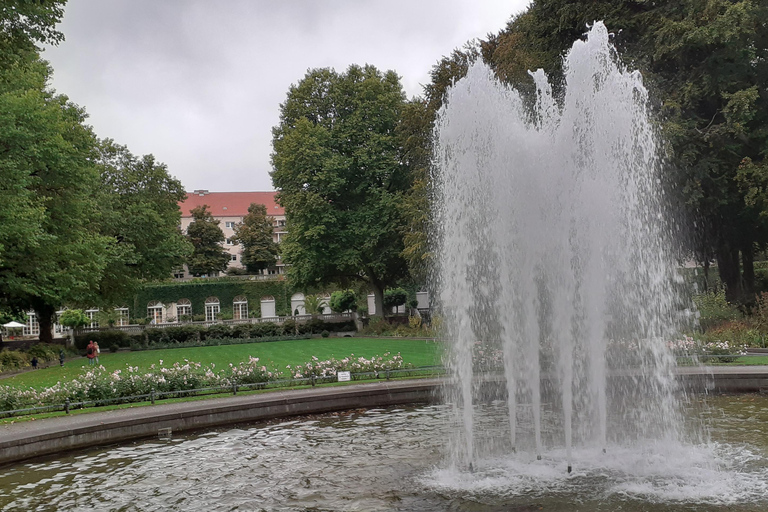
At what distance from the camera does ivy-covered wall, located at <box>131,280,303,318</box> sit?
207ft

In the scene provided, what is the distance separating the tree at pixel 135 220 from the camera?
129ft

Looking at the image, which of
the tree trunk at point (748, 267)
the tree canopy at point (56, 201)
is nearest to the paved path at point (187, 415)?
the tree canopy at point (56, 201)

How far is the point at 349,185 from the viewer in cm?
4231

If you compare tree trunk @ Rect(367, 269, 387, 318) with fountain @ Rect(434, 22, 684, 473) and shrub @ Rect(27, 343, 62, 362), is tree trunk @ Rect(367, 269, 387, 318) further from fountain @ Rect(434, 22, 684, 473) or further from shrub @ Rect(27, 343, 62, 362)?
fountain @ Rect(434, 22, 684, 473)

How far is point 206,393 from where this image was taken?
16234 mm

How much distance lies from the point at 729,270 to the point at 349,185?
23.0 meters

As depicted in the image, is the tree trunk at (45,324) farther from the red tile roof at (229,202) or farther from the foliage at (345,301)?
the red tile roof at (229,202)

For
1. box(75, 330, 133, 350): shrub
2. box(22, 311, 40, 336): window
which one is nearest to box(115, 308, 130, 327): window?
box(22, 311, 40, 336): window

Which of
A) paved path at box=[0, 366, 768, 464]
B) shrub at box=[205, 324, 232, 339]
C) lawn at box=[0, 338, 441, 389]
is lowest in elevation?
paved path at box=[0, 366, 768, 464]

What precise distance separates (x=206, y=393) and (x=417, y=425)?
250 inches

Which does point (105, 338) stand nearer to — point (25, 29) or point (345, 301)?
point (345, 301)

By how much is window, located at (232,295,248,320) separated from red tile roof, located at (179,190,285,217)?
136ft

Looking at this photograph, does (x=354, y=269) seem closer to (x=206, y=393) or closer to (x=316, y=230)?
(x=316, y=230)

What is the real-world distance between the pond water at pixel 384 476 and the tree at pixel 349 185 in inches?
1106
